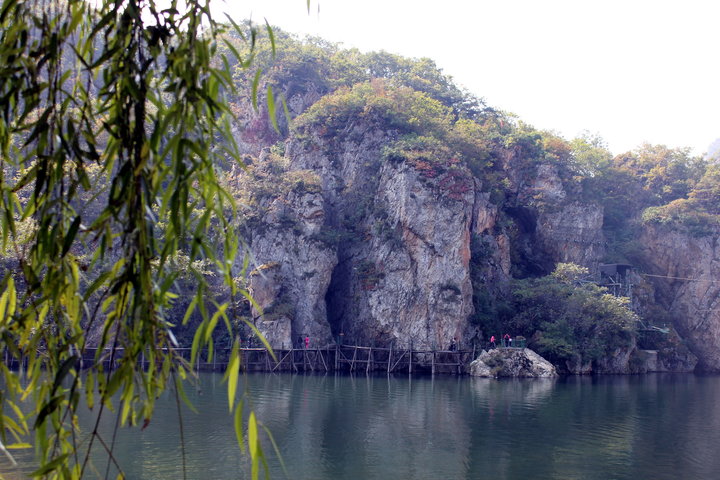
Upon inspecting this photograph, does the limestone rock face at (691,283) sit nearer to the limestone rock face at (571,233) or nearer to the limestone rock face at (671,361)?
the limestone rock face at (671,361)

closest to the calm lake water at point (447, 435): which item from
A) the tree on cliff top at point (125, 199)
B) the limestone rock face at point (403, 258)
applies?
the tree on cliff top at point (125, 199)

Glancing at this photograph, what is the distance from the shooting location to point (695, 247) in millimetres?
38156

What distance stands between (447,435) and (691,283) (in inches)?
1168

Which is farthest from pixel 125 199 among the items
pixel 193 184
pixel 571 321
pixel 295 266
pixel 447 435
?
pixel 571 321

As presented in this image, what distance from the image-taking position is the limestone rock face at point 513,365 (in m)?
28.4

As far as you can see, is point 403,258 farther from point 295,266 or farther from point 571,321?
point 571,321

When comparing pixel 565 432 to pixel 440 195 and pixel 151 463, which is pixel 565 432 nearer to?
pixel 151 463

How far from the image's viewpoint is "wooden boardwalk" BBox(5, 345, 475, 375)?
30109mm

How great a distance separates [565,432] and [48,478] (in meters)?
14.3

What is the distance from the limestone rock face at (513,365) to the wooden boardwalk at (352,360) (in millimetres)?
1581

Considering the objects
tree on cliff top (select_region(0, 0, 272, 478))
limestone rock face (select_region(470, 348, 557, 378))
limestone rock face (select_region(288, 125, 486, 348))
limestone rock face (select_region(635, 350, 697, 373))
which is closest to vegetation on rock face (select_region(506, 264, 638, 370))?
limestone rock face (select_region(470, 348, 557, 378))

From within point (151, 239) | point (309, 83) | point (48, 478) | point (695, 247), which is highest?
point (309, 83)

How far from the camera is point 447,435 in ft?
46.5

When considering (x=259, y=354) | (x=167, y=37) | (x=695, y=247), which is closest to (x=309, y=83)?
(x=259, y=354)
